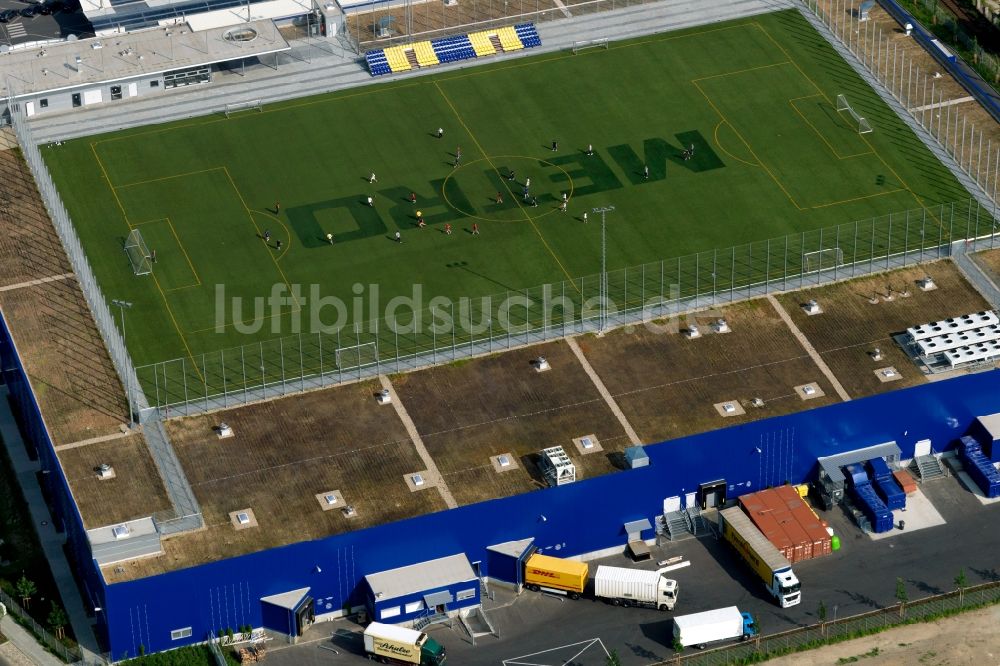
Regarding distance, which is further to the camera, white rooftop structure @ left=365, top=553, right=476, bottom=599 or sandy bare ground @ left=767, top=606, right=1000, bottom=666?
white rooftop structure @ left=365, top=553, right=476, bottom=599

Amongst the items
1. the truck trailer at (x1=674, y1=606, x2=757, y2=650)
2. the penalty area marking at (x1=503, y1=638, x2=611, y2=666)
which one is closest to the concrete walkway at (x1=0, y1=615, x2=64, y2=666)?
the penalty area marking at (x1=503, y1=638, x2=611, y2=666)

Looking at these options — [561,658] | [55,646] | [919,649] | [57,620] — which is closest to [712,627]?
[561,658]

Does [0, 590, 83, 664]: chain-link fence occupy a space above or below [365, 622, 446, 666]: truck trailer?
above

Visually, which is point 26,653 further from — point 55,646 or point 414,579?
point 414,579

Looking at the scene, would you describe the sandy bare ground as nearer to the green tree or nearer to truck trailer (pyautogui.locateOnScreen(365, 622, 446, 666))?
truck trailer (pyautogui.locateOnScreen(365, 622, 446, 666))

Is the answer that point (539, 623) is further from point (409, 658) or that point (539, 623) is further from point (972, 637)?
point (972, 637)

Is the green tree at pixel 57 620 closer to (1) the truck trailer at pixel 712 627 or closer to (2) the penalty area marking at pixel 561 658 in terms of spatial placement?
(2) the penalty area marking at pixel 561 658

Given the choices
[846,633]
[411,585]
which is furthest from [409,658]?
[846,633]
